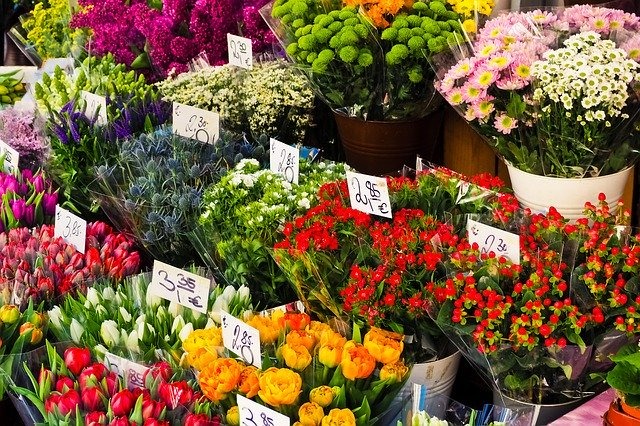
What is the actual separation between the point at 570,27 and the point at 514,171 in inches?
15.6

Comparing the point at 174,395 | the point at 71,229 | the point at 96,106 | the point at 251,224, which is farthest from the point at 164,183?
the point at 174,395

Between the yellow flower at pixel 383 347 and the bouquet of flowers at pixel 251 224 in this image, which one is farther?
the bouquet of flowers at pixel 251 224

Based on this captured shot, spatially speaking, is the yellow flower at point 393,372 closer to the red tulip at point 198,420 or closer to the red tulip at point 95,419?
the red tulip at point 198,420

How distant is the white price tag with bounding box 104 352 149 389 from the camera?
68.6 inches

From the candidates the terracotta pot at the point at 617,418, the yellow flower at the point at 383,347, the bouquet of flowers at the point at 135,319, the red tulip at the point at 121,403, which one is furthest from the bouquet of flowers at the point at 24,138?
Result: the terracotta pot at the point at 617,418

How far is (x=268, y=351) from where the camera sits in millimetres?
1746

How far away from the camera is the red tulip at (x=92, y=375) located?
5.52 feet

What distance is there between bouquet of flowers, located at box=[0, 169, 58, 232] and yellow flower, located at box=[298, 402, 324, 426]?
4.21ft

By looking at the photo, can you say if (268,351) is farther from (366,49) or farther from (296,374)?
(366,49)

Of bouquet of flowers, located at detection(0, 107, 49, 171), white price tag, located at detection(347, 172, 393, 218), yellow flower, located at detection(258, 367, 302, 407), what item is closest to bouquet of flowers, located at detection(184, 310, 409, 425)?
yellow flower, located at detection(258, 367, 302, 407)

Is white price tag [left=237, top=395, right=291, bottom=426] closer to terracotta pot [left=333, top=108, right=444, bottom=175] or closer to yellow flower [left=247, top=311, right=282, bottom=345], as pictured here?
yellow flower [left=247, top=311, right=282, bottom=345]

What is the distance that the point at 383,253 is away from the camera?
5.93 ft

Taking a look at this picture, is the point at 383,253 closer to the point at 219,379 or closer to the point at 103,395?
the point at 219,379

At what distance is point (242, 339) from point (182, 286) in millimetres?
289
